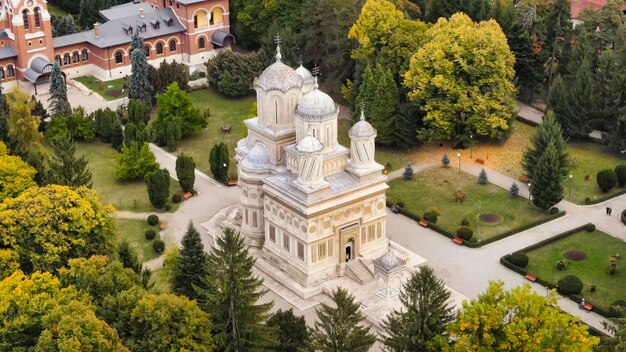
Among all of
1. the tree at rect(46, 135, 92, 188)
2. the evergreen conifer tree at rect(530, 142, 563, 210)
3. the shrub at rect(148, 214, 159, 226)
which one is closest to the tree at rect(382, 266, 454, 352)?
the evergreen conifer tree at rect(530, 142, 563, 210)

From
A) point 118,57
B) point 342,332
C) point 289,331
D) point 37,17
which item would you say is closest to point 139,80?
point 118,57

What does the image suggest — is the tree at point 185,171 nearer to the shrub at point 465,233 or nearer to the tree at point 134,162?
the tree at point 134,162

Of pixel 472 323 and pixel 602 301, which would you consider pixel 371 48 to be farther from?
pixel 472 323

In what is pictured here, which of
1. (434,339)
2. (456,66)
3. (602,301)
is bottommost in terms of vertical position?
(602,301)

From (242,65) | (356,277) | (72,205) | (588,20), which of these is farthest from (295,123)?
(588,20)

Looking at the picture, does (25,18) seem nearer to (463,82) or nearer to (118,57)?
(118,57)

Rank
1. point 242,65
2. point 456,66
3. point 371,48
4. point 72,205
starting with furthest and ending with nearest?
point 242,65, point 371,48, point 456,66, point 72,205
